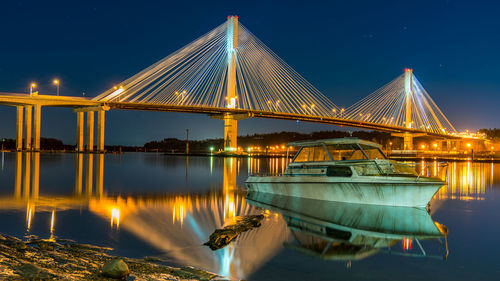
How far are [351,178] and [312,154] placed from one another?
2.15m

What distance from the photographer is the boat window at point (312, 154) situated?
488 inches

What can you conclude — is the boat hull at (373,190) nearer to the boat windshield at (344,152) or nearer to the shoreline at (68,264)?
the boat windshield at (344,152)

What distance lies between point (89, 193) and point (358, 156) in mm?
9870

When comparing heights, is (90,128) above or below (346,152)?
above

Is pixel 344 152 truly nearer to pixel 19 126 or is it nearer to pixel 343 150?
pixel 343 150

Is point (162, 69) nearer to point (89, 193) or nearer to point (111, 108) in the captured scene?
point (111, 108)

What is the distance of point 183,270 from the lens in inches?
207

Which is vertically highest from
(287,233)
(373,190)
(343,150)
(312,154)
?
(343,150)

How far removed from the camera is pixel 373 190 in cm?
1058

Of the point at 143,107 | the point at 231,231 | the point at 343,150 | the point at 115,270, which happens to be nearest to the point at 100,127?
the point at 143,107

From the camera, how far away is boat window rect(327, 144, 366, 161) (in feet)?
39.0

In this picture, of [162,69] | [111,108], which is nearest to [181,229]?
[162,69]

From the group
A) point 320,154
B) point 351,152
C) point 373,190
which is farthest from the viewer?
point 320,154

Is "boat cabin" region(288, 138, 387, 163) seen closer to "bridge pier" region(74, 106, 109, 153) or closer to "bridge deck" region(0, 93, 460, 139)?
"bridge deck" region(0, 93, 460, 139)
